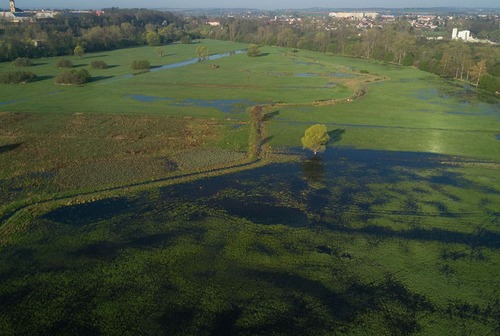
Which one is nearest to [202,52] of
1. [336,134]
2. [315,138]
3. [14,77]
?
[14,77]

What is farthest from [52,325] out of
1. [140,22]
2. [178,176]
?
[140,22]

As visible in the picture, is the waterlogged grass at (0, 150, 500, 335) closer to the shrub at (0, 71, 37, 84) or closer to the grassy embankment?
the grassy embankment

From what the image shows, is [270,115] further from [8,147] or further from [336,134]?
[8,147]

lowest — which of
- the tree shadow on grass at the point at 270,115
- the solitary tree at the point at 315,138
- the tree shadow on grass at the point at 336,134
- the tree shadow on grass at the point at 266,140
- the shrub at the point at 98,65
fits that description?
the tree shadow on grass at the point at 266,140

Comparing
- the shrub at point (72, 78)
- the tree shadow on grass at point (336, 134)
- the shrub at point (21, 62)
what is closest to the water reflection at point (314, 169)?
the tree shadow on grass at point (336, 134)

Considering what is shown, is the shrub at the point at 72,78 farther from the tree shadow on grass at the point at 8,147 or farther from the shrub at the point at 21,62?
the tree shadow on grass at the point at 8,147

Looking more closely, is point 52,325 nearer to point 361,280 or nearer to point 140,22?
point 361,280

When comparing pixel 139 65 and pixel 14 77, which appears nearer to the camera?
pixel 14 77
